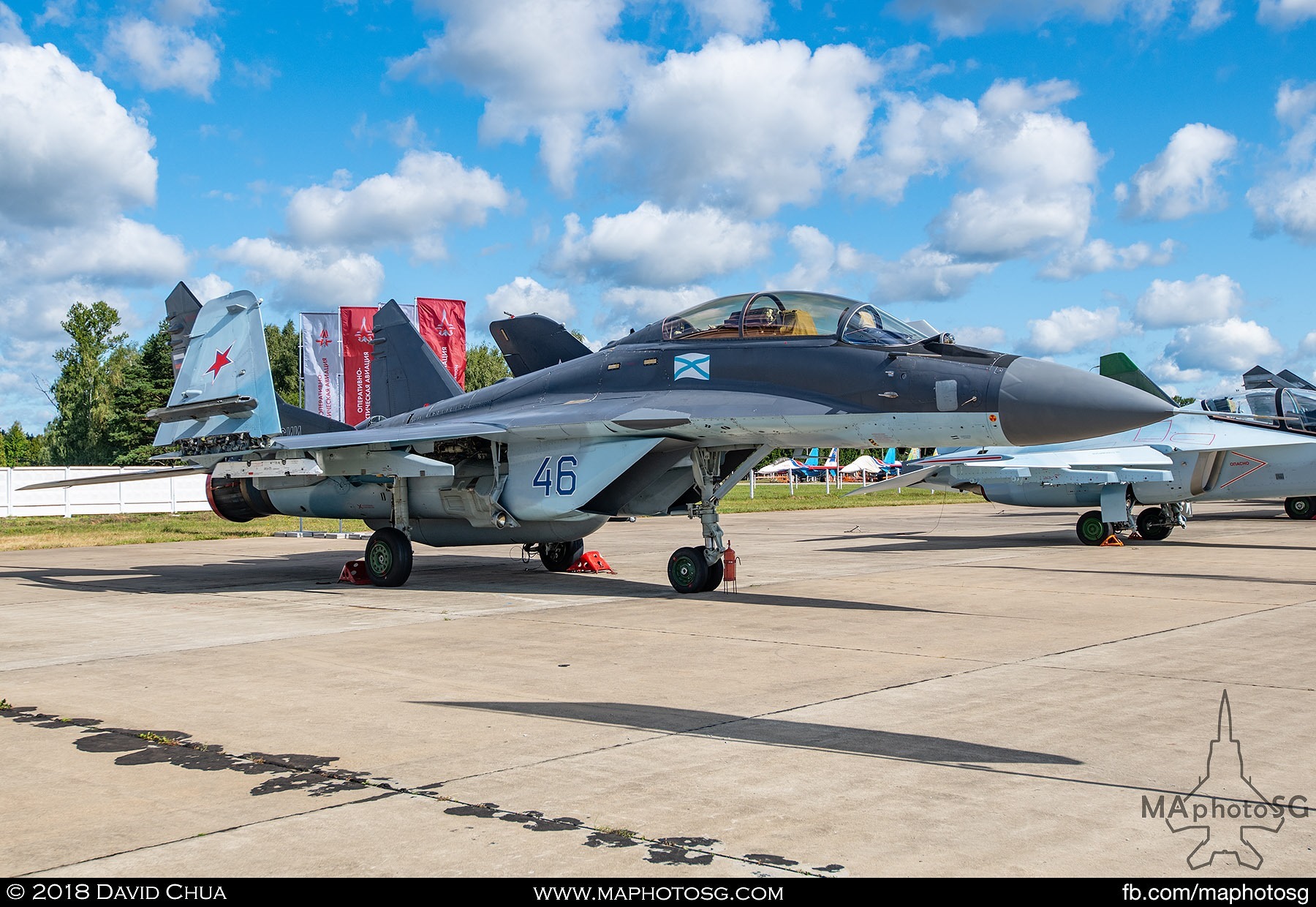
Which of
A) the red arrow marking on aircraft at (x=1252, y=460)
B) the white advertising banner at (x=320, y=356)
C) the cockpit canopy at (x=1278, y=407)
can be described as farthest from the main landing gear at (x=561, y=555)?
the white advertising banner at (x=320, y=356)

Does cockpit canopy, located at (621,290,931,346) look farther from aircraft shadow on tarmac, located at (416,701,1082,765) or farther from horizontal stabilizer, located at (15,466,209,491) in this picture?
horizontal stabilizer, located at (15,466,209,491)

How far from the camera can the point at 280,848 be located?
11.8ft

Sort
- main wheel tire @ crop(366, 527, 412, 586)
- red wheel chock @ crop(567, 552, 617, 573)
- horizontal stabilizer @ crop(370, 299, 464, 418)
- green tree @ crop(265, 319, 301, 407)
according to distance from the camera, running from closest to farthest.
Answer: main wheel tire @ crop(366, 527, 412, 586) < red wheel chock @ crop(567, 552, 617, 573) < horizontal stabilizer @ crop(370, 299, 464, 418) < green tree @ crop(265, 319, 301, 407)

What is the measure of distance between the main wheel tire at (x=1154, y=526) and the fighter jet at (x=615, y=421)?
445 inches

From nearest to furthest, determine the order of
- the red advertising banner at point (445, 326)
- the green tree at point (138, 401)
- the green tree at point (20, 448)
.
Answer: the red advertising banner at point (445, 326) < the green tree at point (138, 401) < the green tree at point (20, 448)

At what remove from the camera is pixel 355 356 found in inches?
1016

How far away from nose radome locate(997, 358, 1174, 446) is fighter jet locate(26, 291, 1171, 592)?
18 millimetres

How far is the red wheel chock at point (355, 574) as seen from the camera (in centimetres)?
Answer: 1389

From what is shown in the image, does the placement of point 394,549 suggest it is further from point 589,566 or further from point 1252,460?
point 1252,460

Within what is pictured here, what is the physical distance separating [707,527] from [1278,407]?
12498 millimetres

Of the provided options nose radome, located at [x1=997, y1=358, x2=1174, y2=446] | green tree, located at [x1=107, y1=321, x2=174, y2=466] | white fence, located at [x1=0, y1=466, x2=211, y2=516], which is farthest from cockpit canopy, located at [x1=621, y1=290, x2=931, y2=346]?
green tree, located at [x1=107, y1=321, x2=174, y2=466]

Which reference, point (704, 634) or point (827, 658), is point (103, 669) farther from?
Result: point (827, 658)

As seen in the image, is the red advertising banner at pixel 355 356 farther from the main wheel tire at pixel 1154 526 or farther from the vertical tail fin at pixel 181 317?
the main wheel tire at pixel 1154 526

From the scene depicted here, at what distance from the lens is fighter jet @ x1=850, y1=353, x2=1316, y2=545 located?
59.4 feet
